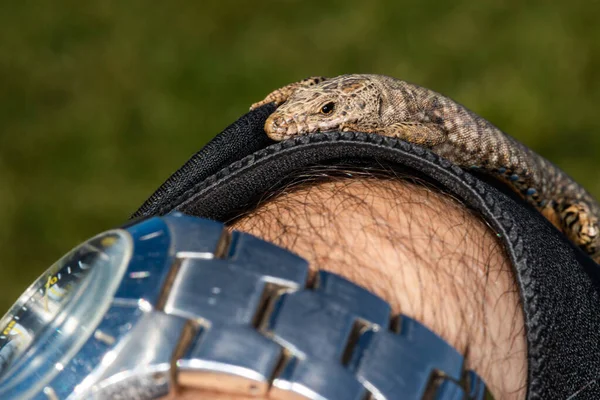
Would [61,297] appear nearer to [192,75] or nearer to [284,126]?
[284,126]

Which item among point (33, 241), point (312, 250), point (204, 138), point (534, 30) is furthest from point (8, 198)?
point (534, 30)

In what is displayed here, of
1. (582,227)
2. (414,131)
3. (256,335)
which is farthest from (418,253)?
(582,227)

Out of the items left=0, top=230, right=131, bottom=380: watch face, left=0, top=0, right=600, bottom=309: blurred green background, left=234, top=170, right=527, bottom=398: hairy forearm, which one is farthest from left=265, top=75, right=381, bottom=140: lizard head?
left=0, top=230, right=131, bottom=380: watch face

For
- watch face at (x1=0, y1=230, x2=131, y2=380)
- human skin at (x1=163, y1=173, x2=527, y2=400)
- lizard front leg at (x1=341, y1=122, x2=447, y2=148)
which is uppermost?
lizard front leg at (x1=341, y1=122, x2=447, y2=148)

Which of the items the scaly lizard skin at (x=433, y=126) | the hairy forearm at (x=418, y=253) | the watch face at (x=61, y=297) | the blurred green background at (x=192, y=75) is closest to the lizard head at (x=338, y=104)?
the scaly lizard skin at (x=433, y=126)

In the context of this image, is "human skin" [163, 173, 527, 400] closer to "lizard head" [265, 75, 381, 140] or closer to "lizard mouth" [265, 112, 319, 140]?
"lizard mouth" [265, 112, 319, 140]

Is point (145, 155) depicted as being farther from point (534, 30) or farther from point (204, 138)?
point (534, 30)
